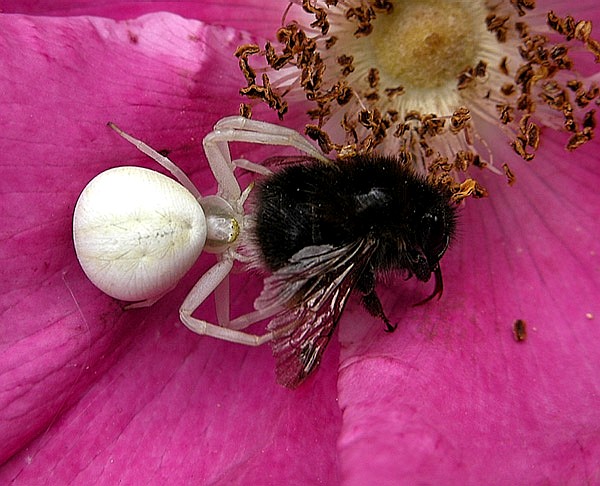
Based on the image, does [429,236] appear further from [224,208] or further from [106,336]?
[106,336]

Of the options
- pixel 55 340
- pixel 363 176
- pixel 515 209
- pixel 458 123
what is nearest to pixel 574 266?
pixel 515 209

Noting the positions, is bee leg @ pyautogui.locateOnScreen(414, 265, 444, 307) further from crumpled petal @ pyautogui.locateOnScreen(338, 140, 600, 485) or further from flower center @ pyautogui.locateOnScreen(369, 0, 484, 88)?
flower center @ pyautogui.locateOnScreen(369, 0, 484, 88)

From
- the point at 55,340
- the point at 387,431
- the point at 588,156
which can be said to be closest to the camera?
the point at 387,431

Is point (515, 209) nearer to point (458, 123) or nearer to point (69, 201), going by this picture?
point (458, 123)

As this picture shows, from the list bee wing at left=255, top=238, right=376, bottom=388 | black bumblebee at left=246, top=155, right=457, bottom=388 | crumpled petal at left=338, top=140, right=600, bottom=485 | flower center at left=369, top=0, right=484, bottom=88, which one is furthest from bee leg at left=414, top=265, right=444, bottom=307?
flower center at left=369, top=0, right=484, bottom=88

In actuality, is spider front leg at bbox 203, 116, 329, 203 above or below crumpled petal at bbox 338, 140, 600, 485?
above

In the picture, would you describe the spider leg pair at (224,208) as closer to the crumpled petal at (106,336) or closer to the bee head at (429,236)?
the crumpled petal at (106,336)

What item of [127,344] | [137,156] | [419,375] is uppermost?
[137,156]

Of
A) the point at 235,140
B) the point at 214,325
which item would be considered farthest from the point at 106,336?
A: the point at 235,140
